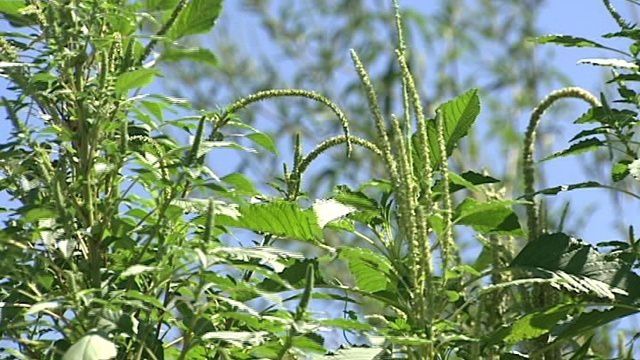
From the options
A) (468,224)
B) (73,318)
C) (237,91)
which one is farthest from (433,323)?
(237,91)

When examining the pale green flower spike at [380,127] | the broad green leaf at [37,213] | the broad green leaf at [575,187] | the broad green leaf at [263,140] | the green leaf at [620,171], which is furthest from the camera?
the green leaf at [620,171]

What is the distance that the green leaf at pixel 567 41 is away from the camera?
6.92 feet

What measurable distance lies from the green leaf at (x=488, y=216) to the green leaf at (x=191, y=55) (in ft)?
1.33

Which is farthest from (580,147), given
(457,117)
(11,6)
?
(11,6)

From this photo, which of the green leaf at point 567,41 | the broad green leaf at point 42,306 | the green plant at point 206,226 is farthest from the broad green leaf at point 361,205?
the broad green leaf at point 42,306

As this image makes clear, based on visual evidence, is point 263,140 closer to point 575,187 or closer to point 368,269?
point 368,269

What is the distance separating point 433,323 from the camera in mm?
1693

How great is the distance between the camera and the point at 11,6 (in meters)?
1.92

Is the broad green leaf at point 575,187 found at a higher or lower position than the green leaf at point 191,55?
lower

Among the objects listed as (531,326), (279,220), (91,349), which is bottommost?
(91,349)

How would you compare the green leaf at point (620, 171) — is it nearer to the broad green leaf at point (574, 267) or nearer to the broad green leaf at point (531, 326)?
the broad green leaf at point (574, 267)

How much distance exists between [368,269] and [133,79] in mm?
442

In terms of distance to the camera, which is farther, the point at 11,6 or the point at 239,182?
the point at 11,6

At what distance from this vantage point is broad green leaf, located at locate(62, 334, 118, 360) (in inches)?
53.7
